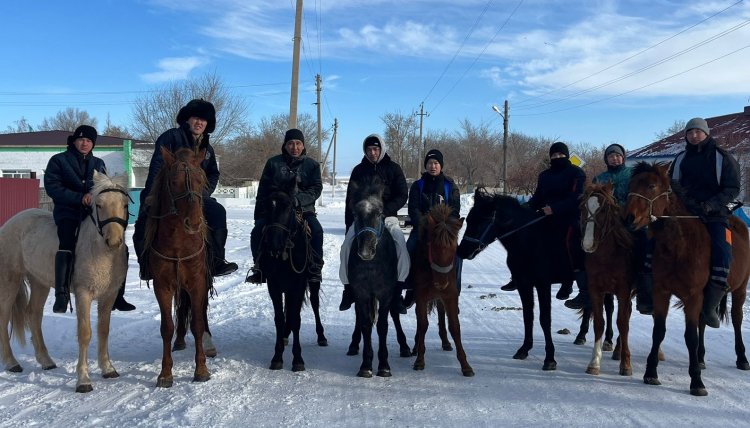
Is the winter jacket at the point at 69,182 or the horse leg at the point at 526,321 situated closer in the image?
the winter jacket at the point at 69,182

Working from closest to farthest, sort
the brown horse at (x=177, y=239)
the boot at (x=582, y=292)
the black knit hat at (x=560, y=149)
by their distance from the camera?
the brown horse at (x=177, y=239) → the boot at (x=582, y=292) → the black knit hat at (x=560, y=149)

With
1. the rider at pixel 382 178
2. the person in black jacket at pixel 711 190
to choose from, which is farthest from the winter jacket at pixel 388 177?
the person in black jacket at pixel 711 190

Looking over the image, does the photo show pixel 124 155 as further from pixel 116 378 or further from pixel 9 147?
pixel 116 378

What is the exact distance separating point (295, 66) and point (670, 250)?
46.9ft

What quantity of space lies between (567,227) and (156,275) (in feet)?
15.9

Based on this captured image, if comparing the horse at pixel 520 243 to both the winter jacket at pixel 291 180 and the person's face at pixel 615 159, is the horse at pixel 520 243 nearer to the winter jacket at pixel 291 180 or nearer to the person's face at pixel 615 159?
the person's face at pixel 615 159

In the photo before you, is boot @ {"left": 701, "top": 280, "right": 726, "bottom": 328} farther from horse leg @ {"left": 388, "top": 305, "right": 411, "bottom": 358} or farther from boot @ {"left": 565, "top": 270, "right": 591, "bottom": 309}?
horse leg @ {"left": 388, "top": 305, "right": 411, "bottom": 358}

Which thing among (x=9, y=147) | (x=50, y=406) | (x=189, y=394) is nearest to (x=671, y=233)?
(x=189, y=394)

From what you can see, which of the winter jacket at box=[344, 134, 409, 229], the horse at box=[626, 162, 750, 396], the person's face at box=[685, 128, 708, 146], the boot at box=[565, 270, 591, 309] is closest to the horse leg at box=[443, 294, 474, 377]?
the winter jacket at box=[344, 134, 409, 229]

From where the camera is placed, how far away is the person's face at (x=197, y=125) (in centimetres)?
624

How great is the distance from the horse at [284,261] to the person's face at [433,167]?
1729mm

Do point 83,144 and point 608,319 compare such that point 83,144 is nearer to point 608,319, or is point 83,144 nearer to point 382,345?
point 382,345

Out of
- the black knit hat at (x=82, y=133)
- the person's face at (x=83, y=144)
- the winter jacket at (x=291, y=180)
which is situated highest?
the black knit hat at (x=82, y=133)

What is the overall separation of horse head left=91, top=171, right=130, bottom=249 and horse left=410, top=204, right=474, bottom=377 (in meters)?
3.13
